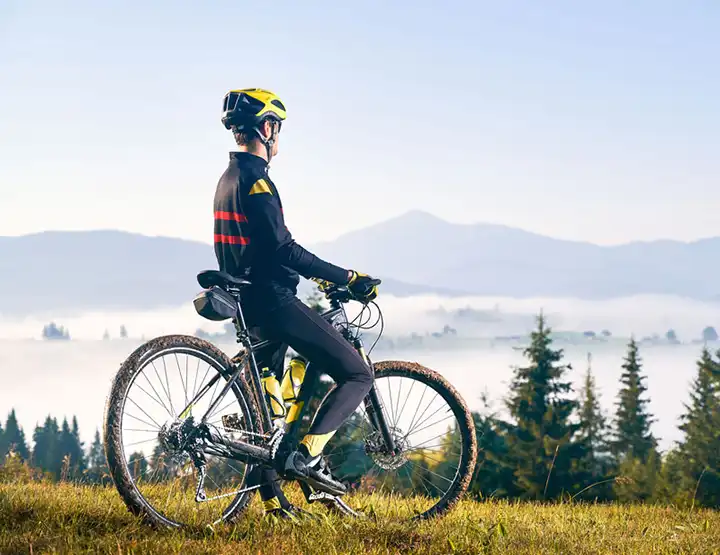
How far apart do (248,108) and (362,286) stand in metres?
1.54

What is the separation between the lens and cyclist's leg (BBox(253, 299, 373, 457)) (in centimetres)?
639

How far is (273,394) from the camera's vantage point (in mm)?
6730

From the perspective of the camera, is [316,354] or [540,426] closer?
[316,354]

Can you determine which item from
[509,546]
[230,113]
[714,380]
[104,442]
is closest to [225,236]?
[230,113]

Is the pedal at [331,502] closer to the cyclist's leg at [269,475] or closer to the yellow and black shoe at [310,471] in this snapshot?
the yellow and black shoe at [310,471]

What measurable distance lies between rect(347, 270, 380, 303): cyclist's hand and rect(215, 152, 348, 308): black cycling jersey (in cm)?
23

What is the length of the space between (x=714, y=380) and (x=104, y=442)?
60.0 m

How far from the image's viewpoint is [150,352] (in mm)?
5973

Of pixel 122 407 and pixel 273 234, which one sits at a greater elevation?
pixel 273 234

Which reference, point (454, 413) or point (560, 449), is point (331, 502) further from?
point (560, 449)

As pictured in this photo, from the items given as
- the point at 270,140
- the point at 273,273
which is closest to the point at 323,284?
the point at 273,273

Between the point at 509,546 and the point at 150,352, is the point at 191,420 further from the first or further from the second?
the point at 509,546

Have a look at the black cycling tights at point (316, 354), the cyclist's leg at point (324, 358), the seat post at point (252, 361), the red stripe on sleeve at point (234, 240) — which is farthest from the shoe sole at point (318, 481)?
the red stripe on sleeve at point (234, 240)

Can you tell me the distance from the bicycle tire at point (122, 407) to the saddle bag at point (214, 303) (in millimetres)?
221
